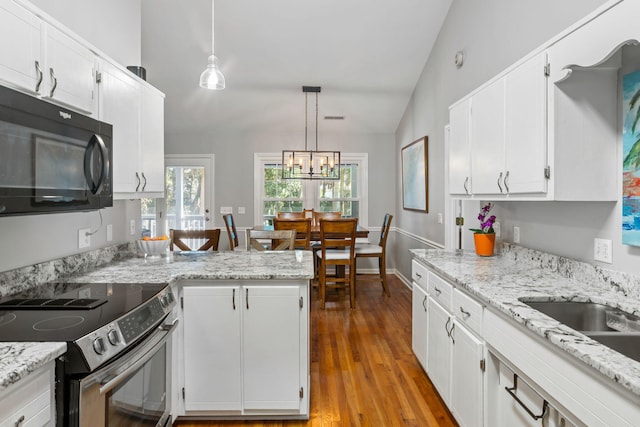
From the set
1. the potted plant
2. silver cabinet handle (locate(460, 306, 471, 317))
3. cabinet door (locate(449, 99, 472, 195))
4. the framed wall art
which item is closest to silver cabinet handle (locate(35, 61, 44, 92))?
silver cabinet handle (locate(460, 306, 471, 317))

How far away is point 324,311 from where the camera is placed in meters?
4.36

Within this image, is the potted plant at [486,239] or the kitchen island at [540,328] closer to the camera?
the kitchen island at [540,328]

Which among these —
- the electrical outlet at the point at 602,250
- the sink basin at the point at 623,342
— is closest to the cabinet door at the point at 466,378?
the sink basin at the point at 623,342

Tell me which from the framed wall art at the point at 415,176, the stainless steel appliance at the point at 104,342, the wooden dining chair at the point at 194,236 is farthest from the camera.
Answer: the framed wall art at the point at 415,176

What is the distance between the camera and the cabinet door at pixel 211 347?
2107 millimetres

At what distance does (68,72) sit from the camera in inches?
67.4

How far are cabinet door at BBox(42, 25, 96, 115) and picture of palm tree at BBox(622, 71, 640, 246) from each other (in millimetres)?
2429

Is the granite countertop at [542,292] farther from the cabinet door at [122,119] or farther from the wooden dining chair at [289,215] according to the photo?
the wooden dining chair at [289,215]

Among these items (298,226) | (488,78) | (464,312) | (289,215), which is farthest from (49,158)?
(289,215)

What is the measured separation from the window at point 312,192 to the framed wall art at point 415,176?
2.81 feet

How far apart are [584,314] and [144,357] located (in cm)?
183

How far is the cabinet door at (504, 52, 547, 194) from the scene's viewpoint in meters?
1.75

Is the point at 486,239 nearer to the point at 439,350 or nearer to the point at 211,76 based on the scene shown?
the point at 439,350

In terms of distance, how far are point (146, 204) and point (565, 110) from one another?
6088mm
